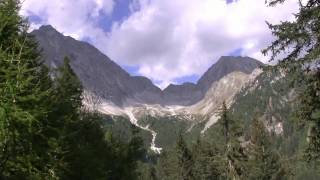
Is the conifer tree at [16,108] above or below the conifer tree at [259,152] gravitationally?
below

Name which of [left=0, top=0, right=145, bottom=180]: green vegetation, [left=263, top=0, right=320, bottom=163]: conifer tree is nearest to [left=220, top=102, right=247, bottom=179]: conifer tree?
[left=0, top=0, right=145, bottom=180]: green vegetation

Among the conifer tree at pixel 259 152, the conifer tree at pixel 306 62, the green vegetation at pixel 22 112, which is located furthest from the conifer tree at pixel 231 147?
the conifer tree at pixel 306 62

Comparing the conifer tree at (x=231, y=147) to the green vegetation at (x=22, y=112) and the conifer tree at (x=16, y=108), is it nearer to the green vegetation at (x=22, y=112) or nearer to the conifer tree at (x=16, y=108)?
the green vegetation at (x=22, y=112)

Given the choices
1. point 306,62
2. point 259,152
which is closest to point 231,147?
point 259,152

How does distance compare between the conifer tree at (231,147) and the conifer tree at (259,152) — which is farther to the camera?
the conifer tree at (259,152)

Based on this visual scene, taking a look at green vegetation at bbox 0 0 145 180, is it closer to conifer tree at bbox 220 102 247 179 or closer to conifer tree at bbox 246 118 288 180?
conifer tree at bbox 220 102 247 179

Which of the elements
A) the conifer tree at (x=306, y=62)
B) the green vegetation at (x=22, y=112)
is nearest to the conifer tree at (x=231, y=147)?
the green vegetation at (x=22, y=112)

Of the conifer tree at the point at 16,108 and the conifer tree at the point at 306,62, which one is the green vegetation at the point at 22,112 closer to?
the conifer tree at the point at 16,108

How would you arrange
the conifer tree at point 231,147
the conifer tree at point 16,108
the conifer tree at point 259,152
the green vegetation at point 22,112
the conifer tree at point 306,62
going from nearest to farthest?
the conifer tree at point 16,108 < the green vegetation at point 22,112 < the conifer tree at point 306,62 < the conifer tree at point 231,147 < the conifer tree at point 259,152

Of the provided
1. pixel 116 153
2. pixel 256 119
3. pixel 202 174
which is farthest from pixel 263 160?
pixel 202 174

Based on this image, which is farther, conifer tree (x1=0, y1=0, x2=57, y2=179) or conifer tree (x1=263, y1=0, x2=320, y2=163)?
conifer tree (x1=263, y1=0, x2=320, y2=163)

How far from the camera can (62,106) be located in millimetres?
26625

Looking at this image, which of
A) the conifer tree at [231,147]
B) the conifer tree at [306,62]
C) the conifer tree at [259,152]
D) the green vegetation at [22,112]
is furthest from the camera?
the conifer tree at [259,152]

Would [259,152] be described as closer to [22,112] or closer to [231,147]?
[231,147]
